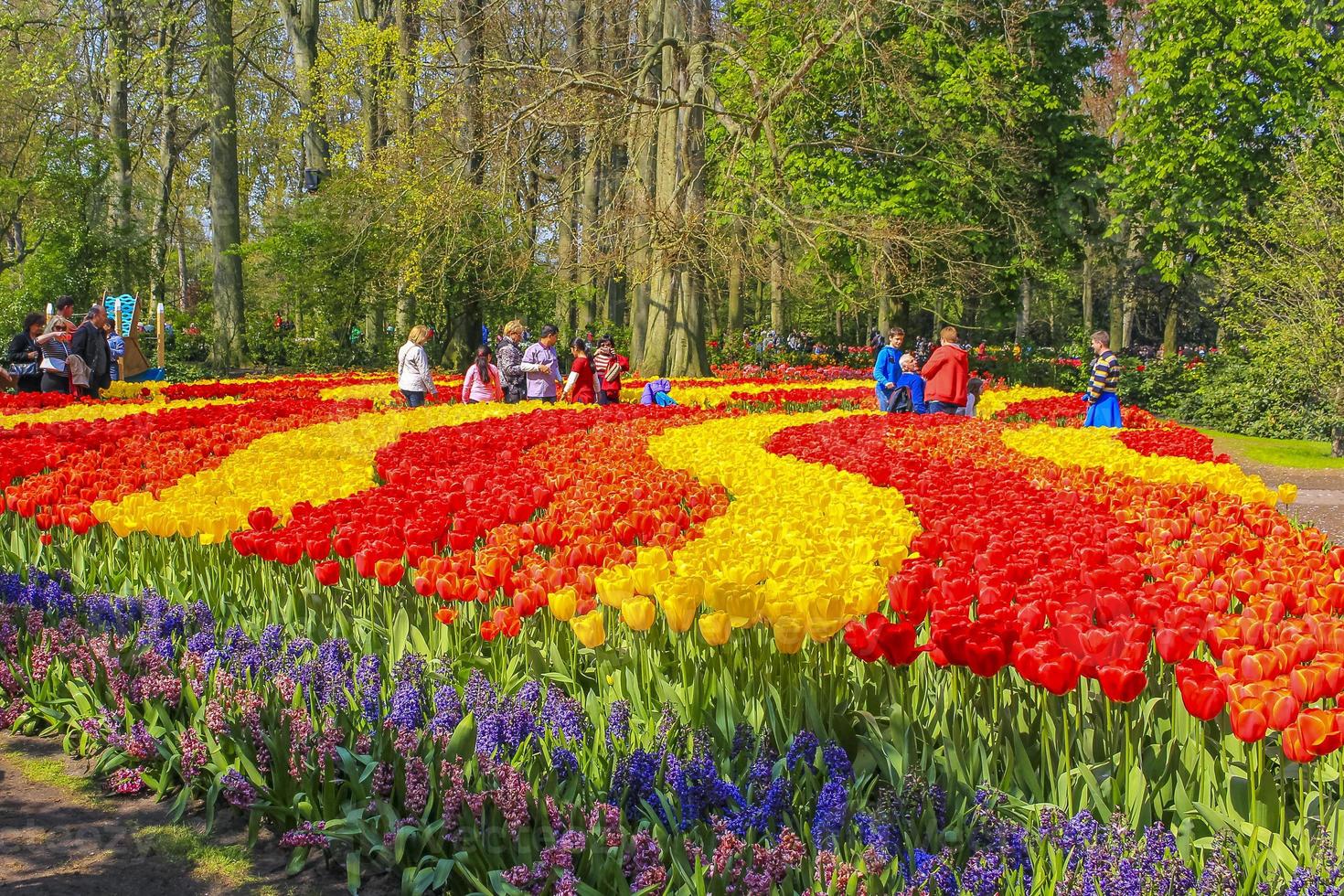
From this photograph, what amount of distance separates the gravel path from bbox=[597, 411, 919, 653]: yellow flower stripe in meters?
4.16

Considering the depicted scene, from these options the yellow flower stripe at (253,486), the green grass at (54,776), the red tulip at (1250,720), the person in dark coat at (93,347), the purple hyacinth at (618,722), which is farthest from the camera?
the person in dark coat at (93,347)

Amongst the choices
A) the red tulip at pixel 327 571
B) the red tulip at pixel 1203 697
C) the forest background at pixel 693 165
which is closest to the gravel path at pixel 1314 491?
the forest background at pixel 693 165

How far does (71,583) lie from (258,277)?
102 feet

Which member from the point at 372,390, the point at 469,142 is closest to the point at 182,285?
the point at 469,142

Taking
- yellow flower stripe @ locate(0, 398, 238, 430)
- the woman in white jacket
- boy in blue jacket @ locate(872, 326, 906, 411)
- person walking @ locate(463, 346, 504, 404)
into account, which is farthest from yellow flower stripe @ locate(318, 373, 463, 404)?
boy in blue jacket @ locate(872, 326, 906, 411)

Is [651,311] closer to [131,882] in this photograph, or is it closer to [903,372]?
[903,372]

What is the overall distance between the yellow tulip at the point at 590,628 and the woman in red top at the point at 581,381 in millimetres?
10207

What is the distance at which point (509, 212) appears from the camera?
19938 mm

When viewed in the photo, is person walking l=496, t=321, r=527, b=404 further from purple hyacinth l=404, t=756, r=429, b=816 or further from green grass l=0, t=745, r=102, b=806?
purple hyacinth l=404, t=756, r=429, b=816

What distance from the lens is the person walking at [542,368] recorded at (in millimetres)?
13234

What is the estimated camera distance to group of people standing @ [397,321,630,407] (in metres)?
13.2

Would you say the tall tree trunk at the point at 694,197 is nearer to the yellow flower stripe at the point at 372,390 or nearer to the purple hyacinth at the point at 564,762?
the yellow flower stripe at the point at 372,390

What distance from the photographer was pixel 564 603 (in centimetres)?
322

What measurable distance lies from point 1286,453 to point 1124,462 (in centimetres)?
867
